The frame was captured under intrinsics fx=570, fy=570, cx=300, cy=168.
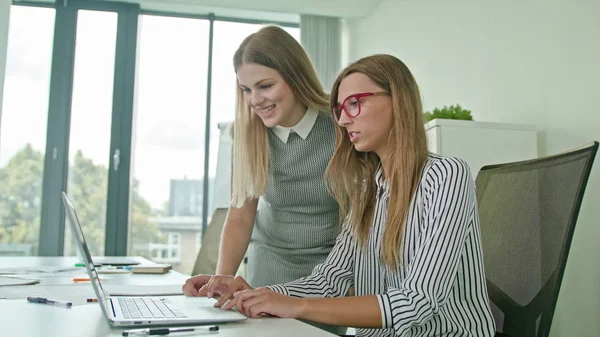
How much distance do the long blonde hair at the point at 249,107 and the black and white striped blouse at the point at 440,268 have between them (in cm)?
51

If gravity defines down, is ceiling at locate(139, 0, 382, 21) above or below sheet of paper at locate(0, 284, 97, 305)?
above

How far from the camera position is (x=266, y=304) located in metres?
0.95

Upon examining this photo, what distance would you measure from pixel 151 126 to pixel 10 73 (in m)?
1.16

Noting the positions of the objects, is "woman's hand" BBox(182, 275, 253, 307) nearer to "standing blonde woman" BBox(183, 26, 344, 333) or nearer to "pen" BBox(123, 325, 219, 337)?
"pen" BBox(123, 325, 219, 337)

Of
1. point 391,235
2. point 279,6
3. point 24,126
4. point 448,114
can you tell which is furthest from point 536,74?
point 24,126

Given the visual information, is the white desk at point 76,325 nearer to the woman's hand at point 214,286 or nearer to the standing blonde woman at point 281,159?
the woman's hand at point 214,286

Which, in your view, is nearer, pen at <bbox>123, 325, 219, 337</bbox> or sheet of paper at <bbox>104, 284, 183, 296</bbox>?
pen at <bbox>123, 325, 219, 337</bbox>

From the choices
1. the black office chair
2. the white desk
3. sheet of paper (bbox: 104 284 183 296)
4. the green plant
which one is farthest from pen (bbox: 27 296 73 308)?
the green plant

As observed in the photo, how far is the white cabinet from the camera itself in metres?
2.38

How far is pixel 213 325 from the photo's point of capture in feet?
2.81

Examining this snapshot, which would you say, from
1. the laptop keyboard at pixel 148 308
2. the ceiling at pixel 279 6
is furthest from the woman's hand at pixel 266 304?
the ceiling at pixel 279 6

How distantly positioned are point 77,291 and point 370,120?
0.78 meters

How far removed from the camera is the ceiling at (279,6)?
4.51 meters

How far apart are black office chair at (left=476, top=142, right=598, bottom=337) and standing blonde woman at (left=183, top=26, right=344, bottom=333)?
494mm
